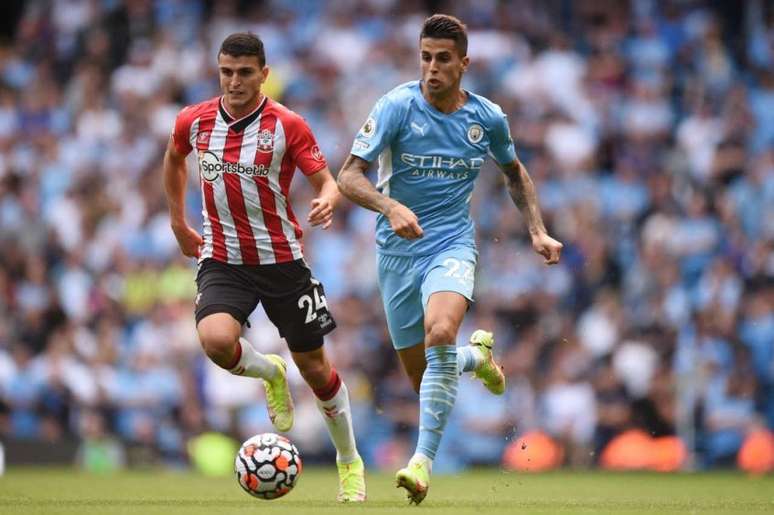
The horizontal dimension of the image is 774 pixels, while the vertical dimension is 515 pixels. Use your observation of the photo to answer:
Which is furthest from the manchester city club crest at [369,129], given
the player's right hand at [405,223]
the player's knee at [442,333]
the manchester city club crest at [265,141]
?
the player's knee at [442,333]

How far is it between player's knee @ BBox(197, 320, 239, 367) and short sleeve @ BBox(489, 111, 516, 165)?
206 cm

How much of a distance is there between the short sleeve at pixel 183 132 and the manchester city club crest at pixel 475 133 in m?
1.78

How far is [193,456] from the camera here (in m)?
17.5

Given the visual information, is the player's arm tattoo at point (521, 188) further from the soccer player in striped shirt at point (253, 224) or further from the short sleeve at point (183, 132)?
the short sleeve at point (183, 132)

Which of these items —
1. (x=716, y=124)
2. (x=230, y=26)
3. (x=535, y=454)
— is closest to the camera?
(x=535, y=454)

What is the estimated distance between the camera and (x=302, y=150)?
10.3 metres

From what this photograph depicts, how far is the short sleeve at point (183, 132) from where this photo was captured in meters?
10.4

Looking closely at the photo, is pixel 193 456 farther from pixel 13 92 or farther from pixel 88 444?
pixel 13 92

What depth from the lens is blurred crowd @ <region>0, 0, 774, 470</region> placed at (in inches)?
657

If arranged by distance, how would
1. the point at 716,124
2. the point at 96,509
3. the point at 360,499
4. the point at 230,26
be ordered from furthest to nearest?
the point at 230,26, the point at 716,124, the point at 360,499, the point at 96,509

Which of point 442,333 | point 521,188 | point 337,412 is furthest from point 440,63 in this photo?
point 337,412

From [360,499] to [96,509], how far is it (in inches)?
68.4

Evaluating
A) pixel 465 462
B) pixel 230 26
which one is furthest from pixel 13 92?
pixel 465 462

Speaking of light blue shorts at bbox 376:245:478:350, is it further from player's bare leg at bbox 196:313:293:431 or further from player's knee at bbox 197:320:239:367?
player's knee at bbox 197:320:239:367
